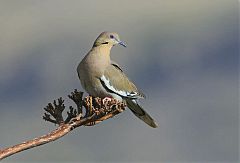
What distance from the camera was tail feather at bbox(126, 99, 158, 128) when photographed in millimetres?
6812

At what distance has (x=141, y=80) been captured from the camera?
10531cm

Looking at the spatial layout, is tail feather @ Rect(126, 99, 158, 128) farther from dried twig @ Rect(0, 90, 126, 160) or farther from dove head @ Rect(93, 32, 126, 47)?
dried twig @ Rect(0, 90, 126, 160)

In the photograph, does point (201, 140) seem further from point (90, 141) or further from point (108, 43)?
point (108, 43)

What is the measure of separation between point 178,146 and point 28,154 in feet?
118

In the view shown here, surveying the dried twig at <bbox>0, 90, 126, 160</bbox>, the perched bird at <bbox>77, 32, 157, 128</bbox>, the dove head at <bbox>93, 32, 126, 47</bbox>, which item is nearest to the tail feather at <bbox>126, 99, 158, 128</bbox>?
the perched bird at <bbox>77, 32, 157, 128</bbox>

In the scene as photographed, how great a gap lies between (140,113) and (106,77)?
0.33 metres

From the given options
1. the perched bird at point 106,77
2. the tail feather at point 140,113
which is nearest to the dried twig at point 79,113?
the perched bird at point 106,77

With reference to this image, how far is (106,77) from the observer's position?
6871mm

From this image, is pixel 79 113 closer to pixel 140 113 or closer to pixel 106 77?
pixel 106 77

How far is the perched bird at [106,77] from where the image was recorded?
6.68 m

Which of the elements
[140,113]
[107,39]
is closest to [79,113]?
[107,39]

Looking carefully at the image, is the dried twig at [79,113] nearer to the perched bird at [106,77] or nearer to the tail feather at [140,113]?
the perched bird at [106,77]

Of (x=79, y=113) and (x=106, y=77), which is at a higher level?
(x=106, y=77)

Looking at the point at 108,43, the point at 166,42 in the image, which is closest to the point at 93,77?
the point at 108,43
